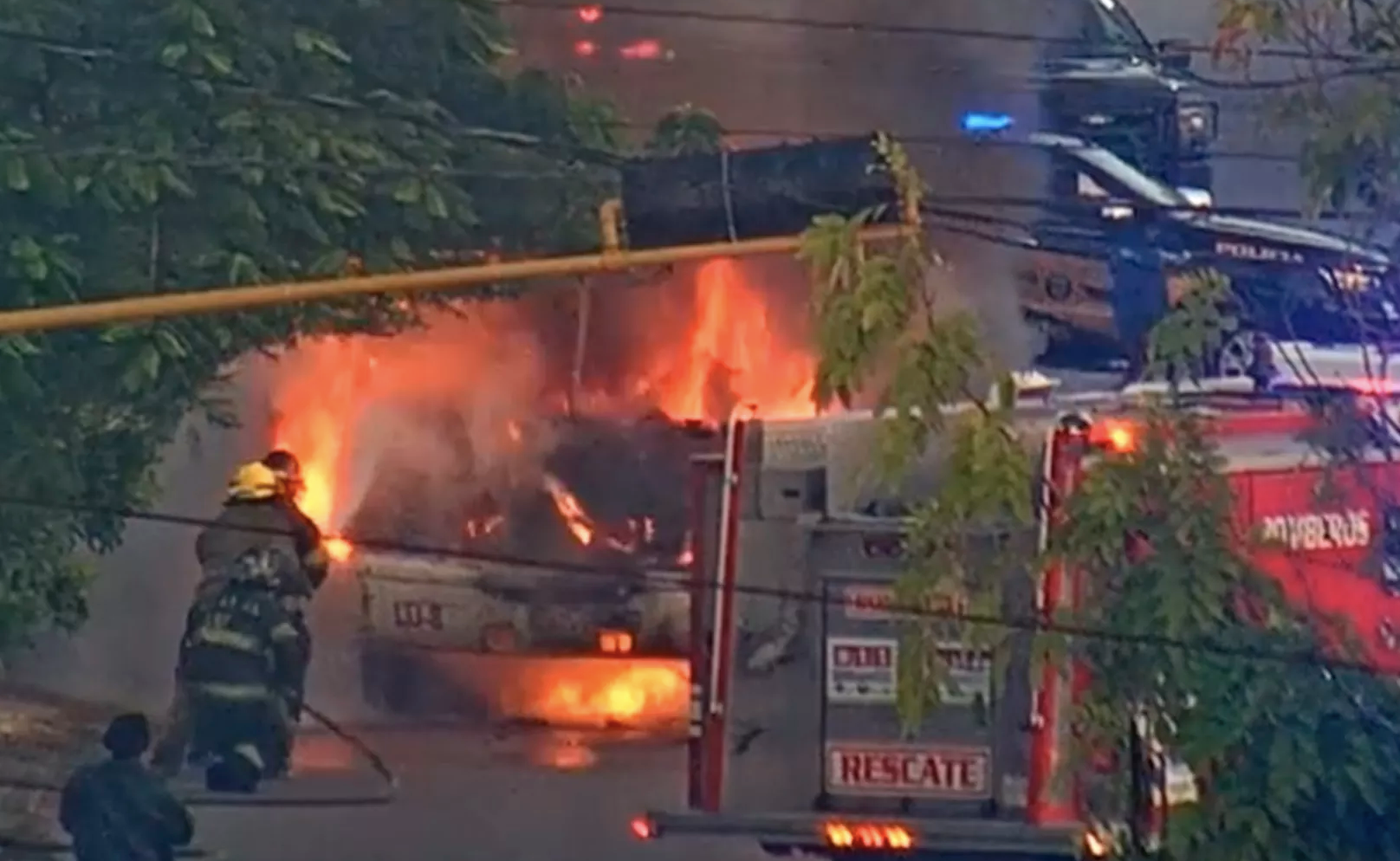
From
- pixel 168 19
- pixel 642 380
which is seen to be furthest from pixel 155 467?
pixel 642 380

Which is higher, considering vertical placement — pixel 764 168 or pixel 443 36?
pixel 443 36

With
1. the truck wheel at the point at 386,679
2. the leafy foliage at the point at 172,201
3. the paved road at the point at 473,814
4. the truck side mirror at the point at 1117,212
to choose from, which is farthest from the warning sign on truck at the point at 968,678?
the truck wheel at the point at 386,679

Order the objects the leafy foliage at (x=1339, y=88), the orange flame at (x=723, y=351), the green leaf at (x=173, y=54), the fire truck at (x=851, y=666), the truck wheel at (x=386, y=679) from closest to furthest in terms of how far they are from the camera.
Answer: the leafy foliage at (x=1339, y=88), the fire truck at (x=851, y=666), the green leaf at (x=173, y=54), the truck wheel at (x=386, y=679), the orange flame at (x=723, y=351)

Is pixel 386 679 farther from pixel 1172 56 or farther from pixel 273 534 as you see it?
pixel 1172 56

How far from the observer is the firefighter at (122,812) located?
455 inches

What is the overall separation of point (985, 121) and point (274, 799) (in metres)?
7.09

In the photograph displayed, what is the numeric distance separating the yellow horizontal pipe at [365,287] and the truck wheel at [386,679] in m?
7.13

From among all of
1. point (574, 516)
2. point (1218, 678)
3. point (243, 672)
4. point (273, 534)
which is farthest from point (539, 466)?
point (1218, 678)

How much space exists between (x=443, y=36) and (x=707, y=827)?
5372mm

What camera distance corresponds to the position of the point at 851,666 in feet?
33.4

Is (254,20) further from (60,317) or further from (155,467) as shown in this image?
(60,317)

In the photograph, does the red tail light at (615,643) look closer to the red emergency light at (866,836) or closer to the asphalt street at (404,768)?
the asphalt street at (404,768)

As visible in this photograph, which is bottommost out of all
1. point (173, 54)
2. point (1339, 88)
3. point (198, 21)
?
point (1339, 88)

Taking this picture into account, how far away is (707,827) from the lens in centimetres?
1062
